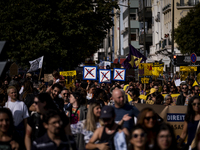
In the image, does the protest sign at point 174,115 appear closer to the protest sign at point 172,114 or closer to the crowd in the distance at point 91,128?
the protest sign at point 172,114

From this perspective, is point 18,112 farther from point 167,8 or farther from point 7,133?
point 167,8

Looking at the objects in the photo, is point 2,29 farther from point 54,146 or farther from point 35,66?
point 54,146

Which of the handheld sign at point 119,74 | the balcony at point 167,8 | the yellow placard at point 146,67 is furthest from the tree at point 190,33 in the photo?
the handheld sign at point 119,74

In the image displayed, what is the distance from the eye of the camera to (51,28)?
31.7 metres

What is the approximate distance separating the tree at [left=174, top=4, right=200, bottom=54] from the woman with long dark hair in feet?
108

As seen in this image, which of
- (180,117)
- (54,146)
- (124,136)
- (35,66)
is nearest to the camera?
(54,146)

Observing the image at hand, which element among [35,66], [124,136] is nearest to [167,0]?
[35,66]

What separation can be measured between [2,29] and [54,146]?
27.9 metres

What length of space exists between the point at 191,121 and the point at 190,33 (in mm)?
33756

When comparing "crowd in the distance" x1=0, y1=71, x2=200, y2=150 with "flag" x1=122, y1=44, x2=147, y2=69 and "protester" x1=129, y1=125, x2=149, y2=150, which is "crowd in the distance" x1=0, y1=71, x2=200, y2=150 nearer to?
"protester" x1=129, y1=125, x2=149, y2=150

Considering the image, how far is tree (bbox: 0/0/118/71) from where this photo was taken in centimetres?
3086

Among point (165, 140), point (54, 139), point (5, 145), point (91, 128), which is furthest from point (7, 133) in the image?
point (165, 140)

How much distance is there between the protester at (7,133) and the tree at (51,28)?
24718 millimetres

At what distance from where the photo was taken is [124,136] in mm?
5773
